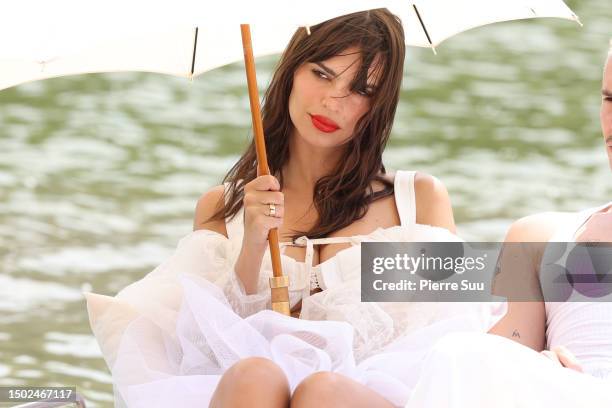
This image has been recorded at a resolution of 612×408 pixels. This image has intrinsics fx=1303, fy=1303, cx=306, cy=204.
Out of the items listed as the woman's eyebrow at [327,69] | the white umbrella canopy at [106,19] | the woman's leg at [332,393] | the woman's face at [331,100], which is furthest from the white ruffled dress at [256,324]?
the white umbrella canopy at [106,19]

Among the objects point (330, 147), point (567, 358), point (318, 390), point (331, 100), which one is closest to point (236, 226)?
point (330, 147)

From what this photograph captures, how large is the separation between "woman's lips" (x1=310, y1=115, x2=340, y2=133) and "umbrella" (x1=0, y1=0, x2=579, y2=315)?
0.20m

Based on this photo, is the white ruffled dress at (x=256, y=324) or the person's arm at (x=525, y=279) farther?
the person's arm at (x=525, y=279)

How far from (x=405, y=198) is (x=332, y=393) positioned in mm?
871

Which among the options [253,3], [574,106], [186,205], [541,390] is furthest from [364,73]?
[574,106]

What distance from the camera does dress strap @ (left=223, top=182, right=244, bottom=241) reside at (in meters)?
3.23

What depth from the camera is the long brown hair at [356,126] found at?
315 cm

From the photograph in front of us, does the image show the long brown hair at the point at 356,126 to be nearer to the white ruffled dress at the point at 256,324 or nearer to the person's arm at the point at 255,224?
the white ruffled dress at the point at 256,324

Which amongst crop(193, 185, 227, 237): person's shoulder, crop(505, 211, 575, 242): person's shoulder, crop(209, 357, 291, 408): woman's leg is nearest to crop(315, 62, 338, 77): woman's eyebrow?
crop(193, 185, 227, 237): person's shoulder

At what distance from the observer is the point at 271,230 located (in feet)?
9.63

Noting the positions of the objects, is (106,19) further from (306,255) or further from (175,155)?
(175,155)

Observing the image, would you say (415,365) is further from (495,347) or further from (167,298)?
(167,298)

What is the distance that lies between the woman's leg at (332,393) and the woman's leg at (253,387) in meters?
0.03

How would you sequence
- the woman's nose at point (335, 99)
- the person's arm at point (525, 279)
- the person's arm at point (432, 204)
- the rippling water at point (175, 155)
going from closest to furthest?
1. the person's arm at point (525, 279)
2. the woman's nose at point (335, 99)
3. the person's arm at point (432, 204)
4. the rippling water at point (175, 155)
